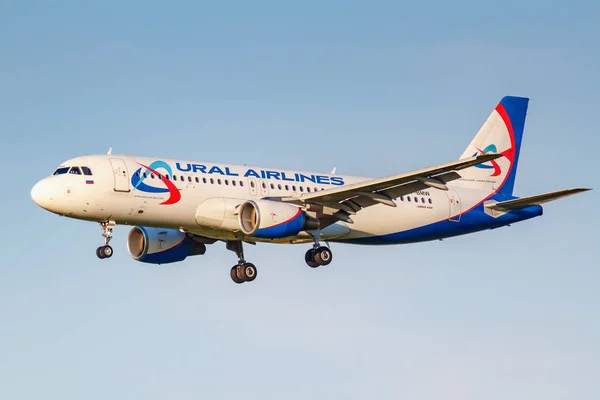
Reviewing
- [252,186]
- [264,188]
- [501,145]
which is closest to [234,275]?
[264,188]

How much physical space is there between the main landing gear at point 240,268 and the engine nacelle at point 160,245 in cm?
186

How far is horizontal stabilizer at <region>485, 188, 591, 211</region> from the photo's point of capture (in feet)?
175

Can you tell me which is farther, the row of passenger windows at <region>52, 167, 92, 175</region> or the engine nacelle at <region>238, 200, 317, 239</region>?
the engine nacelle at <region>238, 200, 317, 239</region>

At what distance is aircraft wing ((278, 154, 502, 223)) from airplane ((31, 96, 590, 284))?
4 cm

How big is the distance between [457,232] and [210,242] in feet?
38.1

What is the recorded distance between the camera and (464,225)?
60250mm

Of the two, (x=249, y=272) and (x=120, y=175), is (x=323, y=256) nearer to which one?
(x=249, y=272)

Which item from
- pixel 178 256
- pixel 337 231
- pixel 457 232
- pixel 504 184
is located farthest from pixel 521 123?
pixel 178 256

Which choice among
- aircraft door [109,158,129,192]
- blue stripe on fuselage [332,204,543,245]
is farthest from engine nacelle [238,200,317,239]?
blue stripe on fuselage [332,204,543,245]

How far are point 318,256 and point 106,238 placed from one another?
916 centimetres

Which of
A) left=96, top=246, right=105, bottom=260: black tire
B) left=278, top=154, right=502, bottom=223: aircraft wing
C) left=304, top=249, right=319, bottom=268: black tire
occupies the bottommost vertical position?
left=304, top=249, right=319, bottom=268: black tire

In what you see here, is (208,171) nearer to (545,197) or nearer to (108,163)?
(108,163)

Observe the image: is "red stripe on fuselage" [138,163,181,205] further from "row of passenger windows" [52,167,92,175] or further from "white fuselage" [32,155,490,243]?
"row of passenger windows" [52,167,92,175]

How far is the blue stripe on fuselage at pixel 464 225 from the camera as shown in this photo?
59.0 meters
